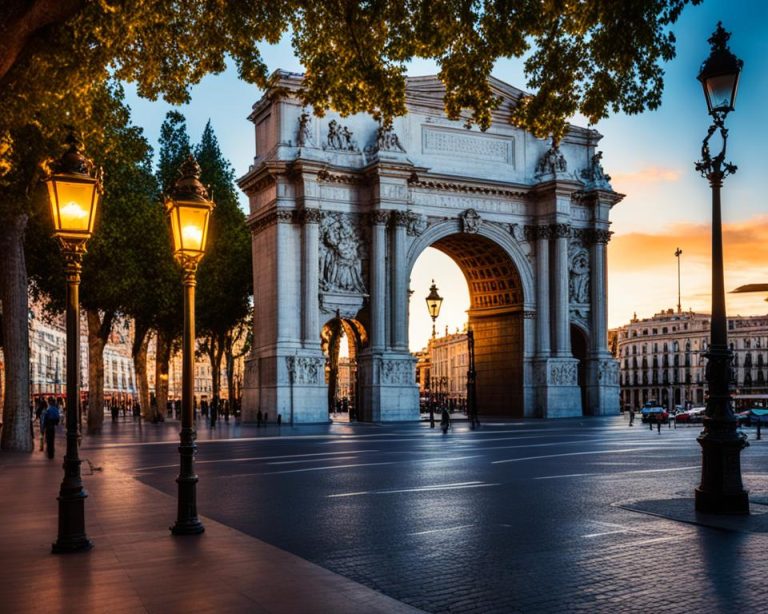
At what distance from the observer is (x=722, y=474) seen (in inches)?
474

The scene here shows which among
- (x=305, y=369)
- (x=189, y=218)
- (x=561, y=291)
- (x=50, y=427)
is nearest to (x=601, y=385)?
(x=561, y=291)

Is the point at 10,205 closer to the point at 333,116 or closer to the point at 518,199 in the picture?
the point at 333,116

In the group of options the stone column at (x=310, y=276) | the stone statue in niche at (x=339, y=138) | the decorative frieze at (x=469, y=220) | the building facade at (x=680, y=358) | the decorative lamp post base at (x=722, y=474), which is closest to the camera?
the decorative lamp post base at (x=722, y=474)

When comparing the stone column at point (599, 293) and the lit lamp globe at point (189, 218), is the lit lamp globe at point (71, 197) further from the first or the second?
the stone column at point (599, 293)

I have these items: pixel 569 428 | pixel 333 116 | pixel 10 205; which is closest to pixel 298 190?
pixel 333 116

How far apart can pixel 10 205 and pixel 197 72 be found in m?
11.3

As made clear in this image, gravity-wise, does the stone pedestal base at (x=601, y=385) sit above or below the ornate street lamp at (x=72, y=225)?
below

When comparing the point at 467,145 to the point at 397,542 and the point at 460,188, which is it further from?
the point at 397,542

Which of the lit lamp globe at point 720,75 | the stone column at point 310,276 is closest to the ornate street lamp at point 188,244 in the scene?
the lit lamp globe at point 720,75

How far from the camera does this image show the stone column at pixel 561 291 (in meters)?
51.7

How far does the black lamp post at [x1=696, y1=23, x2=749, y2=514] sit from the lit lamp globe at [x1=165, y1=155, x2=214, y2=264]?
678cm

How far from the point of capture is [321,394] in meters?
45.3

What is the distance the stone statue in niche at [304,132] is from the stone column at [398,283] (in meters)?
5.59

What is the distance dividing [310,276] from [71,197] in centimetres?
3463
